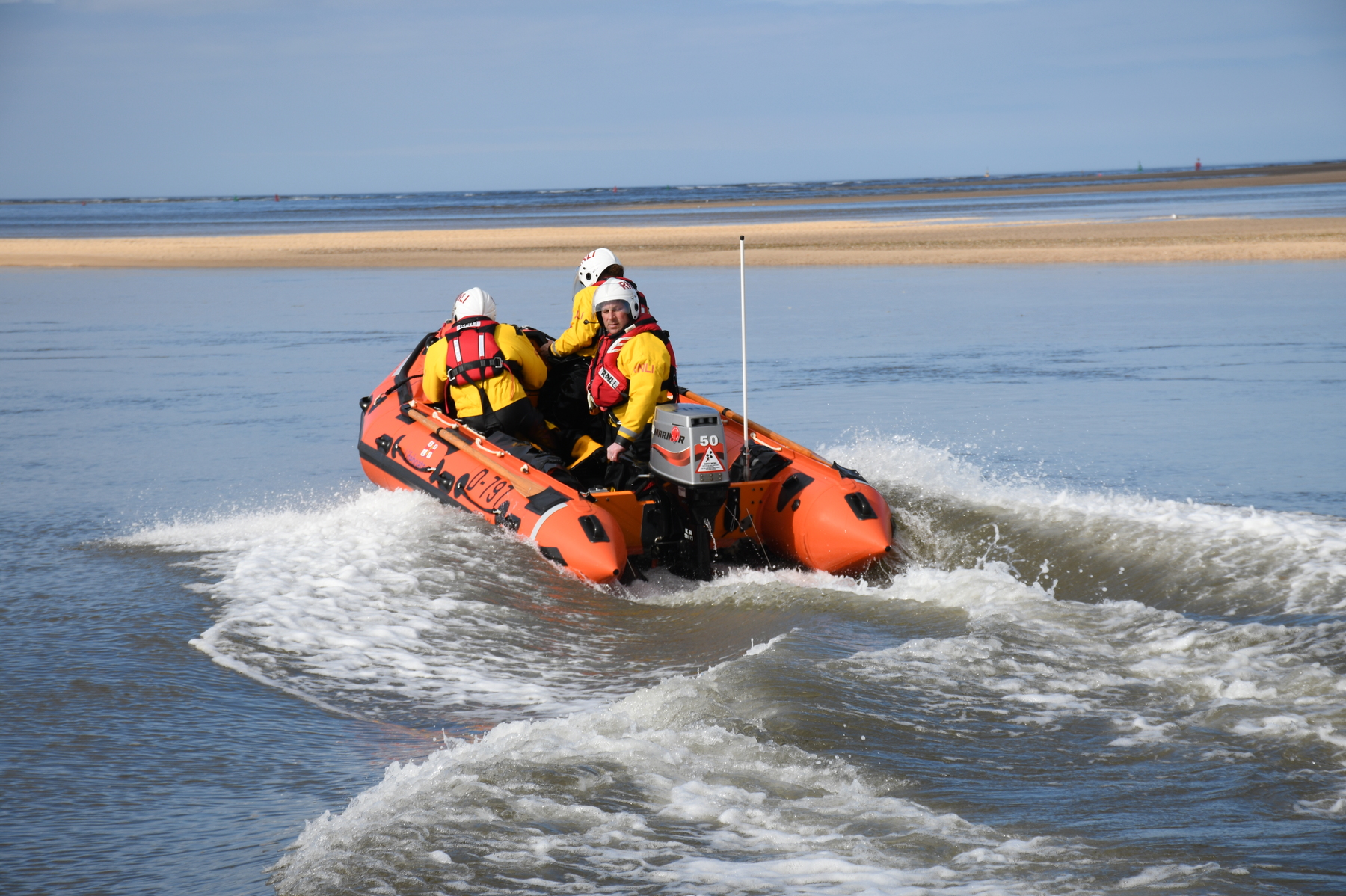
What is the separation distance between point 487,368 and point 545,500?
1.03m

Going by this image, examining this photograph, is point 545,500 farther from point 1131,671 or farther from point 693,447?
point 1131,671

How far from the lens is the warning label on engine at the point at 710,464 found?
5348 millimetres

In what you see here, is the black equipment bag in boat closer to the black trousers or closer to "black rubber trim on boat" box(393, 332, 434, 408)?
the black trousers

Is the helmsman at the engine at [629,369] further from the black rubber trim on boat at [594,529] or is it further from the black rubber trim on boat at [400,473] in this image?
the black rubber trim on boat at [400,473]

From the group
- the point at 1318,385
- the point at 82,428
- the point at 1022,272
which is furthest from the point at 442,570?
the point at 1022,272

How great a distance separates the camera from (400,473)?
21.3 ft

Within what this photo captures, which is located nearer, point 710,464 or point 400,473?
point 710,464

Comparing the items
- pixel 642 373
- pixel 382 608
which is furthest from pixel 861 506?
pixel 382 608

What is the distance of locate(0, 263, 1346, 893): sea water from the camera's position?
110 inches

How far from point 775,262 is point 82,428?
14.3 meters

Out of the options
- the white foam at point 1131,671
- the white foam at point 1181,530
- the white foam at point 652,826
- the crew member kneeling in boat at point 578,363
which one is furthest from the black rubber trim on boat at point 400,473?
the white foam at point 652,826

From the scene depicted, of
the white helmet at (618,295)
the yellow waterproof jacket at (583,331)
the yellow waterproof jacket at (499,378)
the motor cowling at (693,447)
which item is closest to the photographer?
the motor cowling at (693,447)

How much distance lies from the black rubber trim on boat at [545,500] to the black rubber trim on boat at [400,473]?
1.84ft

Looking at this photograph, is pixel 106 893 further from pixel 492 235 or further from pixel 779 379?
pixel 492 235
